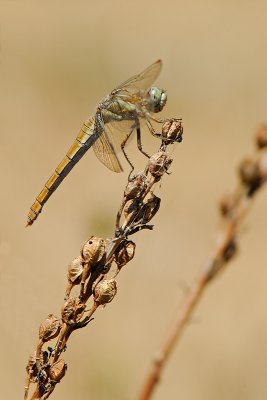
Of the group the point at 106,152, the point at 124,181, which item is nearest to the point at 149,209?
the point at 106,152

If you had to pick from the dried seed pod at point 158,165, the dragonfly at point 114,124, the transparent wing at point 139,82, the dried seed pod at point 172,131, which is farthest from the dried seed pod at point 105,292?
the transparent wing at point 139,82

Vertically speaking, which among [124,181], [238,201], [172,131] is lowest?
[238,201]

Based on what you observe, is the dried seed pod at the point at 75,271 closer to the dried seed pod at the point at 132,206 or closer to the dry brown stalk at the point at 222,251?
the dried seed pod at the point at 132,206

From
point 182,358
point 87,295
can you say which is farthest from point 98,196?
point 87,295

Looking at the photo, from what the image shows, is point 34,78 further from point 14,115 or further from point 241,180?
point 241,180

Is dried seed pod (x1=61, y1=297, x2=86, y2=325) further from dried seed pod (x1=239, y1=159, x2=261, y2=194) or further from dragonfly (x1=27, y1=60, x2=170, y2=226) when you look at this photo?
dragonfly (x1=27, y1=60, x2=170, y2=226)

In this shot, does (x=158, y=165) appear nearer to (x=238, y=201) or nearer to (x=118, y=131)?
(x=238, y=201)
